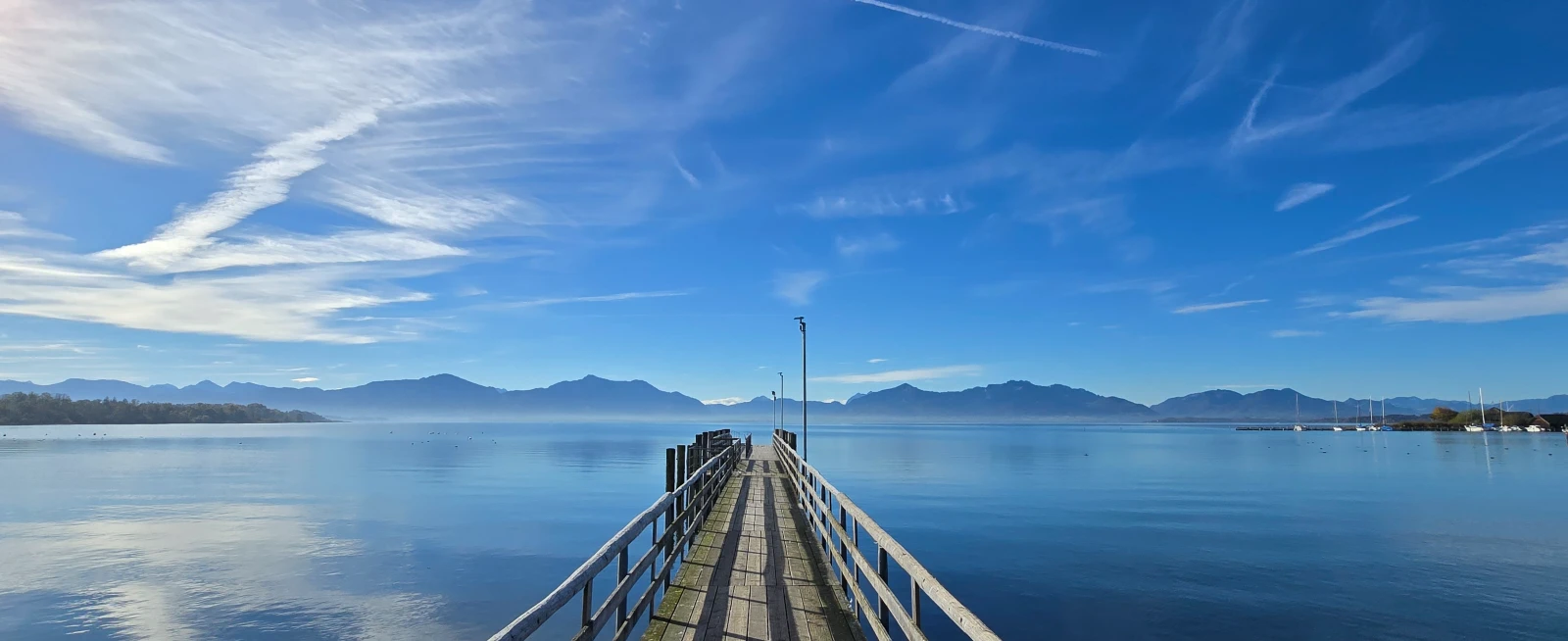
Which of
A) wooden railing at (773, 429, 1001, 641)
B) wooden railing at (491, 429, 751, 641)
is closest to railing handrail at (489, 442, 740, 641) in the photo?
wooden railing at (491, 429, 751, 641)

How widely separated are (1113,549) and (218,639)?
910 inches

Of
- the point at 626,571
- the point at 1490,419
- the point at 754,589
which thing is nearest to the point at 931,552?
the point at 754,589

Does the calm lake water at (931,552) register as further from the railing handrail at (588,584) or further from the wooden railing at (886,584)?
the railing handrail at (588,584)

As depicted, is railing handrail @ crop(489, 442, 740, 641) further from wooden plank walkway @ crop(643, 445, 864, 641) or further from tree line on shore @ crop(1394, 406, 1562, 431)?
tree line on shore @ crop(1394, 406, 1562, 431)

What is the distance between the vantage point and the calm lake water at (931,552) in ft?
55.2

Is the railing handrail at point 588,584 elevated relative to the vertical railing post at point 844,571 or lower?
elevated

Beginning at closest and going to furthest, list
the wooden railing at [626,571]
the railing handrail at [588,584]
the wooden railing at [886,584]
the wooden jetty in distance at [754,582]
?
the railing handrail at [588,584], the wooden railing at [626,571], the wooden railing at [886,584], the wooden jetty in distance at [754,582]

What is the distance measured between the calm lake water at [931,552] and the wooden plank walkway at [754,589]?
180 inches

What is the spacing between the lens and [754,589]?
1053 cm

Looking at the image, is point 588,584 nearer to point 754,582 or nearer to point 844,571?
point 844,571

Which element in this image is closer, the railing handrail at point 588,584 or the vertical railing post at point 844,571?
the railing handrail at point 588,584

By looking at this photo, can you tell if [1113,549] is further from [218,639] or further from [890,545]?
[218,639]

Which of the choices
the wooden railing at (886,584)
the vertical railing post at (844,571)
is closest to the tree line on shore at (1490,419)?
the vertical railing post at (844,571)

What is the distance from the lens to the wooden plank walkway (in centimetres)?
865
